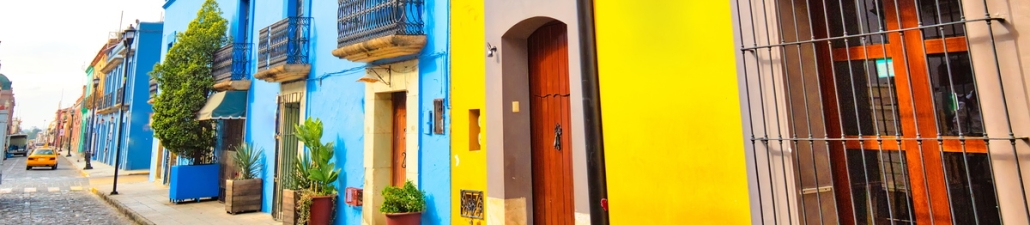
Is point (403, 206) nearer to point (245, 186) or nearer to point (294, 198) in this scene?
point (294, 198)

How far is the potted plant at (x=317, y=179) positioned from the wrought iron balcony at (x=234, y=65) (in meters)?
4.38

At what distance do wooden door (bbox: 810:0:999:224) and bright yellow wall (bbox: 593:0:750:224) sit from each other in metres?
0.62

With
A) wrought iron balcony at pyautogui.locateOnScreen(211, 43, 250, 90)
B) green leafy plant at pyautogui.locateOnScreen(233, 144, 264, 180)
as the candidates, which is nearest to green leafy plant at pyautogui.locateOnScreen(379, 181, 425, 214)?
green leafy plant at pyautogui.locateOnScreen(233, 144, 264, 180)

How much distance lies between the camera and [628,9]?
416 centimetres

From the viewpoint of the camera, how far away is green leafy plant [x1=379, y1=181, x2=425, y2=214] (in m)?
5.99

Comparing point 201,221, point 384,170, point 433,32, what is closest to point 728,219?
point 433,32

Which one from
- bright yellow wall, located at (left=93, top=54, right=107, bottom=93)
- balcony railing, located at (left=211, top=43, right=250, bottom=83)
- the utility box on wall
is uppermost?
bright yellow wall, located at (left=93, top=54, right=107, bottom=93)

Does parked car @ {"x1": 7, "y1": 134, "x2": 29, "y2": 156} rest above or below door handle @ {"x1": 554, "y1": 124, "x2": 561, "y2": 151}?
above

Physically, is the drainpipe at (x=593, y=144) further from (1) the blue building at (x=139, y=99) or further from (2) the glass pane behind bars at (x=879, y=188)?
(1) the blue building at (x=139, y=99)

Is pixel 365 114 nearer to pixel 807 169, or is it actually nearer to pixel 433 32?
pixel 433 32

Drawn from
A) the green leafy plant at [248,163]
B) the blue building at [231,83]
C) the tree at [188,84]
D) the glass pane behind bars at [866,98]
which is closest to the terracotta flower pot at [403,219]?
the glass pane behind bars at [866,98]

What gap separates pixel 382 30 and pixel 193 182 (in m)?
7.92

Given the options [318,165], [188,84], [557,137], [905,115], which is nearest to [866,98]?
[905,115]

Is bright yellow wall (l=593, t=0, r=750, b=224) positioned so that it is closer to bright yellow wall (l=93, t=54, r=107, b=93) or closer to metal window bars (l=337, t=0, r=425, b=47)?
metal window bars (l=337, t=0, r=425, b=47)
